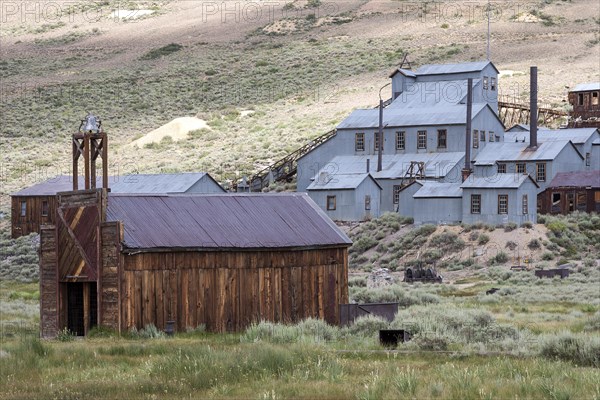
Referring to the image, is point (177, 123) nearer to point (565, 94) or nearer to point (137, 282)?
point (565, 94)

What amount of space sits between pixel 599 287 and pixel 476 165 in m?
26.4

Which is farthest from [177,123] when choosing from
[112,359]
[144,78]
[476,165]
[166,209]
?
[112,359]

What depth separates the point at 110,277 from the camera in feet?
91.1

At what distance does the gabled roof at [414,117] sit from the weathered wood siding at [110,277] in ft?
150

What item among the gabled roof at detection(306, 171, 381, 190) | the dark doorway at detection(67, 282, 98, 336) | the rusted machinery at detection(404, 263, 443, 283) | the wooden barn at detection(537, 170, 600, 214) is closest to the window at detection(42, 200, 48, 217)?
the gabled roof at detection(306, 171, 381, 190)

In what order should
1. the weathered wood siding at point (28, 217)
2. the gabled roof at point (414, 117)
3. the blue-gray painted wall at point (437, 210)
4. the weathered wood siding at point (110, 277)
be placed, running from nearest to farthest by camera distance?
the weathered wood siding at point (110, 277)
the blue-gray painted wall at point (437, 210)
the weathered wood siding at point (28, 217)
the gabled roof at point (414, 117)

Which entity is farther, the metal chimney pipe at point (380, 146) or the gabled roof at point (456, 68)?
the gabled roof at point (456, 68)

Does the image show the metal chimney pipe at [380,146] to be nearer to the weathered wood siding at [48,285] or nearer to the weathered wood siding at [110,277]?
the weathered wood siding at [48,285]

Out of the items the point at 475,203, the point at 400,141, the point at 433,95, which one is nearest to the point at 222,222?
the point at 475,203

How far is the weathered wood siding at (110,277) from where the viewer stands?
27.6 metres

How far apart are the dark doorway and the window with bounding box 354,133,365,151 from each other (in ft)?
152

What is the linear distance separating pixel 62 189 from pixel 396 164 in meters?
17.9

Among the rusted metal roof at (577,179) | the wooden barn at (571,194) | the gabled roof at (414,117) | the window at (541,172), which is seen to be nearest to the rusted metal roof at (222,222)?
the wooden barn at (571,194)

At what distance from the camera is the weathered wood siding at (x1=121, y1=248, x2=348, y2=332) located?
27891 mm
